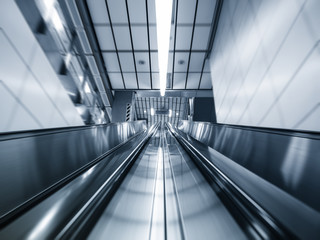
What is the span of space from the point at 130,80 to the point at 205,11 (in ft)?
15.4

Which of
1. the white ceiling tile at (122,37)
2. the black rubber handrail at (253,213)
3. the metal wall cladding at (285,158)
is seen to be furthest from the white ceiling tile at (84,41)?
the black rubber handrail at (253,213)

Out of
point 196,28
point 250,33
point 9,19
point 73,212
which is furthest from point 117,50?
point 73,212

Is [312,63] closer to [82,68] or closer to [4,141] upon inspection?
[4,141]

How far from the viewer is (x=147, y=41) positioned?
607 cm

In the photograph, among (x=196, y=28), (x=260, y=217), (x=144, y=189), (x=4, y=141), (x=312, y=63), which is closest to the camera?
(x=260, y=217)

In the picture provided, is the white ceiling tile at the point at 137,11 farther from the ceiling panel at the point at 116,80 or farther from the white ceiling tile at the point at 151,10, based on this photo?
the ceiling panel at the point at 116,80

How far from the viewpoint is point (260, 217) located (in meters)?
0.74

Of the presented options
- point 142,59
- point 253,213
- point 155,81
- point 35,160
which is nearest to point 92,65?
point 142,59

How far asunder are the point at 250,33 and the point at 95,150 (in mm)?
4052

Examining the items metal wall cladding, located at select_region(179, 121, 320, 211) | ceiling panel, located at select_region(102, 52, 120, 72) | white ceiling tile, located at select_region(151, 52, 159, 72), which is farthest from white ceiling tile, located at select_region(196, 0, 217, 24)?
metal wall cladding, located at select_region(179, 121, 320, 211)

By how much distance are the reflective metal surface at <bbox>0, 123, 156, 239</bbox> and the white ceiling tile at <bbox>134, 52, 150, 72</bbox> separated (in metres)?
6.36

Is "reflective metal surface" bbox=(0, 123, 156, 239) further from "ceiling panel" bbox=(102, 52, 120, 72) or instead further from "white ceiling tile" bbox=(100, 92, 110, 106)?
"white ceiling tile" bbox=(100, 92, 110, 106)

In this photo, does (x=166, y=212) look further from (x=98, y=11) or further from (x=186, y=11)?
(x=98, y=11)

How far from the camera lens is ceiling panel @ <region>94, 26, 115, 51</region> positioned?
5.76 m
